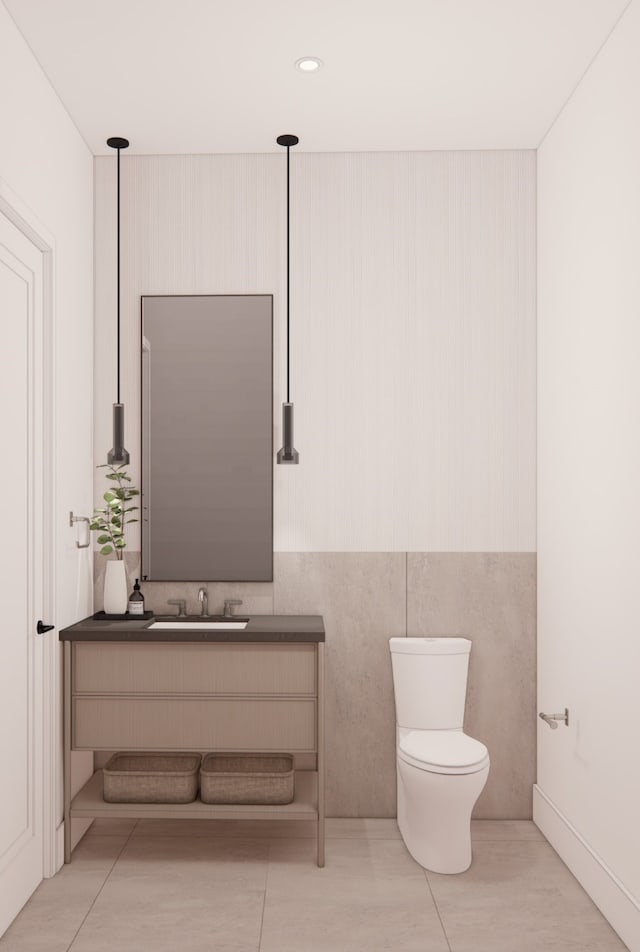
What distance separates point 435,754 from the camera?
2.66 meters

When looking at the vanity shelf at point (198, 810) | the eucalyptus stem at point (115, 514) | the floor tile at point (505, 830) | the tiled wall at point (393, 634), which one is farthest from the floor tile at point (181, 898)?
the eucalyptus stem at point (115, 514)

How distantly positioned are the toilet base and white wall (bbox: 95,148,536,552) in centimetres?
97

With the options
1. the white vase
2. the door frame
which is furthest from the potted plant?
the door frame

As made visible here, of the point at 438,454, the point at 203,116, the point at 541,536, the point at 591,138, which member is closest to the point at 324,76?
the point at 203,116

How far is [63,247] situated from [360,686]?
2.15 meters

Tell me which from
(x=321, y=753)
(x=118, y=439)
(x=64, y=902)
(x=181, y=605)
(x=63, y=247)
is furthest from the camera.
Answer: (x=181, y=605)

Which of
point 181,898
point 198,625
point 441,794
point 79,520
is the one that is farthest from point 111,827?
point 441,794

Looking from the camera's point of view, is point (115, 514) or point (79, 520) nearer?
point (79, 520)

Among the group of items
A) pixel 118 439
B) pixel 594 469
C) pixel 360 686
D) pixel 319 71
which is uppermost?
pixel 319 71

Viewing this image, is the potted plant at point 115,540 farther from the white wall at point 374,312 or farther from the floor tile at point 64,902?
the floor tile at point 64,902

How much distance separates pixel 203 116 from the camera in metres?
2.94

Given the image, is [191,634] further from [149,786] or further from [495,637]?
[495,637]

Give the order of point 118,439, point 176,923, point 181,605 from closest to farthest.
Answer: point 176,923 → point 118,439 → point 181,605

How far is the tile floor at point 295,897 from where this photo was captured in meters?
2.27
